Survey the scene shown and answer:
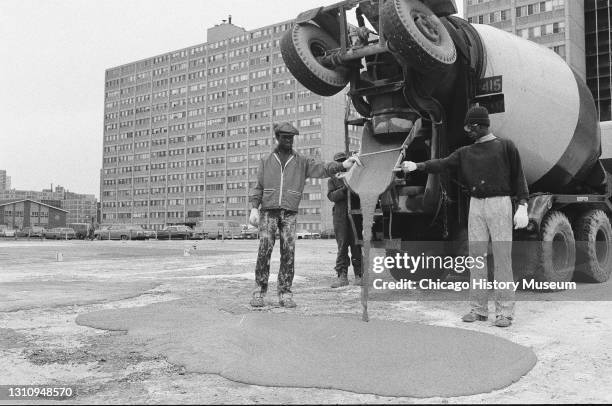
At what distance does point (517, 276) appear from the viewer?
7262 millimetres

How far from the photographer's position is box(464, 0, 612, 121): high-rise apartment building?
214 ft

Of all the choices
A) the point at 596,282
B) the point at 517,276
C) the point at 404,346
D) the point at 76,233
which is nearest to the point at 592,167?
the point at 596,282

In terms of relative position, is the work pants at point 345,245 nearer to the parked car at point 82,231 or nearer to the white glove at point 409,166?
the white glove at point 409,166

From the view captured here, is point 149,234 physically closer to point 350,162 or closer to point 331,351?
point 350,162

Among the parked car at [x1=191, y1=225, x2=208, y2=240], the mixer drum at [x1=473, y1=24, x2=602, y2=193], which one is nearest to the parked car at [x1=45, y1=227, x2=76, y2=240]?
the parked car at [x1=191, y1=225, x2=208, y2=240]

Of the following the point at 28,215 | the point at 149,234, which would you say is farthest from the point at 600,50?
the point at 28,215

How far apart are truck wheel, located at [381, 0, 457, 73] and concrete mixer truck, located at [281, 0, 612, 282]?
0.01 metres

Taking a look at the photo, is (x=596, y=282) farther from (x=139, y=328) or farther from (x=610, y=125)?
(x=139, y=328)

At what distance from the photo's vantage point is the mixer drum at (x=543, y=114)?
659 cm

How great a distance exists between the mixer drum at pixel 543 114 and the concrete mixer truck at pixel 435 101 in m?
0.02

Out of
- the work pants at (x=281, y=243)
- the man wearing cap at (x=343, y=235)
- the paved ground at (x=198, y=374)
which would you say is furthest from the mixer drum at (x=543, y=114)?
Answer: the work pants at (x=281, y=243)

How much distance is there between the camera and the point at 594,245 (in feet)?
26.2

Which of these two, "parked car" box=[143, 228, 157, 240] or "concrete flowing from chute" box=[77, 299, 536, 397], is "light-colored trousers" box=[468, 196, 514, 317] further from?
"parked car" box=[143, 228, 157, 240]

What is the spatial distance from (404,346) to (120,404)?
2062mm
